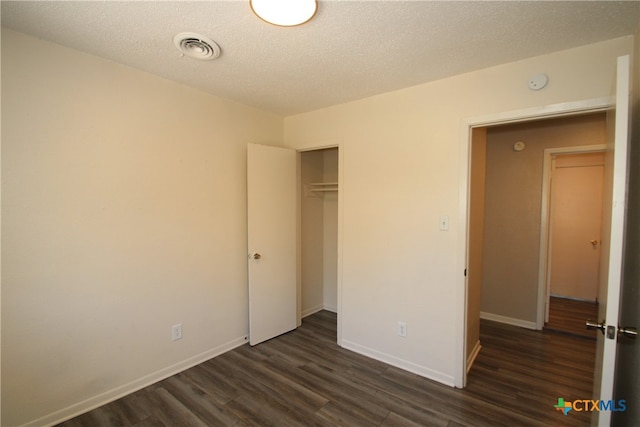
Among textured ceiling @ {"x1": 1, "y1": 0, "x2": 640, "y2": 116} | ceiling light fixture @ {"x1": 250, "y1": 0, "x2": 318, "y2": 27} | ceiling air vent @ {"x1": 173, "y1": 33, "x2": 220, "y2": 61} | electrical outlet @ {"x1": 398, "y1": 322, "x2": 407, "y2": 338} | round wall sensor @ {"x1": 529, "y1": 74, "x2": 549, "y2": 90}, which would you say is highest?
textured ceiling @ {"x1": 1, "y1": 0, "x2": 640, "y2": 116}

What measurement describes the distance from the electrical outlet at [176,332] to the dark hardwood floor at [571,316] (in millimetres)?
3988

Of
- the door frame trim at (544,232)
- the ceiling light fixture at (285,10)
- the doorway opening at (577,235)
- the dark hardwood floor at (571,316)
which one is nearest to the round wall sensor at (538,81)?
the ceiling light fixture at (285,10)

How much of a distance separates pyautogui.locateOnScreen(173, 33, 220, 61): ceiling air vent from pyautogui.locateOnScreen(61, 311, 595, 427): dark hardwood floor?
96.7 inches

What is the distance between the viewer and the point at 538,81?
1933mm

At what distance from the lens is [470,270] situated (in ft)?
8.18

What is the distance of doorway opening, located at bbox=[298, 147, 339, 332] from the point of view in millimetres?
3756

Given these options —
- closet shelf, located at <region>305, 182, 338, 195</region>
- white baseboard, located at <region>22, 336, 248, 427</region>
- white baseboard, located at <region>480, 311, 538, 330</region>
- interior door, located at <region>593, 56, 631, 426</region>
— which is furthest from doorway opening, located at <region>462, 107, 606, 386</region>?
white baseboard, located at <region>22, 336, 248, 427</region>

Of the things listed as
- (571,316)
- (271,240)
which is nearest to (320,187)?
(271,240)

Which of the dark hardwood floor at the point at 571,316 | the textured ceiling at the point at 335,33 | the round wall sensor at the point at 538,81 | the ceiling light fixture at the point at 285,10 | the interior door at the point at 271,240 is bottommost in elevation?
the dark hardwood floor at the point at 571,316

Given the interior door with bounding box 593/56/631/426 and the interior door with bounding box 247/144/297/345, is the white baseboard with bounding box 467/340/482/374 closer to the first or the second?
the interior door with bounding box 593/56/631/426

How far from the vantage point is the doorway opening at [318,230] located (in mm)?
3756

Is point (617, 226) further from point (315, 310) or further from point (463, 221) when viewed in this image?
point (315, 310)

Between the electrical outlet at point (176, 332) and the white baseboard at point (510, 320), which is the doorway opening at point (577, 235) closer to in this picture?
the white baseboard at point (510, 320)

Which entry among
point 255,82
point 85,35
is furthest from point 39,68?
point 255,82
